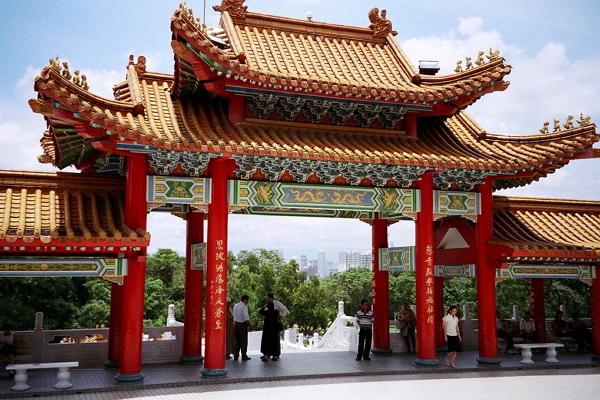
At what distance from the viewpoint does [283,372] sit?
12.1 m

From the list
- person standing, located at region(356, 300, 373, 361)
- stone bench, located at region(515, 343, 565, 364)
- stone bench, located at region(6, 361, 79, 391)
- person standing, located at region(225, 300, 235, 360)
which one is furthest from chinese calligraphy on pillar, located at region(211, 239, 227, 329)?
stone bench, located at region(515, 343, 565, 364)

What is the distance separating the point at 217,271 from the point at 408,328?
237 inches

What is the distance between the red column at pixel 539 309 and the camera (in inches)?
648

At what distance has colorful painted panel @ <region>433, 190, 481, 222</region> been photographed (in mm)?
13289

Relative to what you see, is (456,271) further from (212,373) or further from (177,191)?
(177,191)

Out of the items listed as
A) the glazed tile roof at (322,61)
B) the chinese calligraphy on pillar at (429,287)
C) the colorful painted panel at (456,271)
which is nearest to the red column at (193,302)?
the glazed tile roof at (322,61)

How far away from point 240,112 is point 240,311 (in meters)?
4.48

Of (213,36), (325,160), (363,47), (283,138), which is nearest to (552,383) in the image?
(325,160)

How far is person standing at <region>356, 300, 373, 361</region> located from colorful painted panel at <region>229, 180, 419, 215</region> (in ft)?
7.51

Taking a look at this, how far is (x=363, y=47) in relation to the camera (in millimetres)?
15570

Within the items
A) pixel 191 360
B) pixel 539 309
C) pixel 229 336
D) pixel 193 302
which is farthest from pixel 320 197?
pixel 539 309

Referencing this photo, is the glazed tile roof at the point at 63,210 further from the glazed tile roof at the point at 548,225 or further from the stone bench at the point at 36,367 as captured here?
the glazed tile roof at the point at 548,225

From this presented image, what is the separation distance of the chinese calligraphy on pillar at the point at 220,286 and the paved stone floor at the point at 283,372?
3.75ft

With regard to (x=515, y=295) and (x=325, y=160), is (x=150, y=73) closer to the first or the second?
(x=325, y=160)
